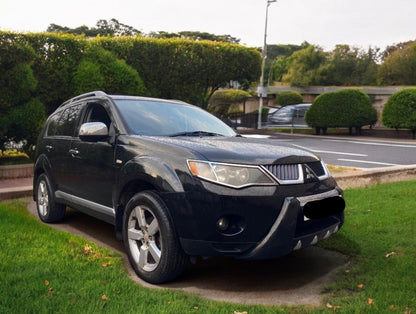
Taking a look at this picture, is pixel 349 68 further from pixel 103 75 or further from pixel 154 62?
pixel 103 75

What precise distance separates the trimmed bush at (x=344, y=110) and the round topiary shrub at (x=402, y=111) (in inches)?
51.3

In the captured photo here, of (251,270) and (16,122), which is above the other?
(16,122)

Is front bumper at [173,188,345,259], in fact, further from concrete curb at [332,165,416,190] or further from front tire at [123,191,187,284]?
concrete curb at [332,165,416,190]

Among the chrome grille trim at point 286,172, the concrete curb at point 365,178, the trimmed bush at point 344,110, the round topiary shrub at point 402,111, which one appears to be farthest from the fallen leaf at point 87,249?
the trimmed bush at point 344,110

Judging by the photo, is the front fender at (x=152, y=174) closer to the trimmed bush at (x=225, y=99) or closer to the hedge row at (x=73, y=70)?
the hedge row at (x=73, y=70)

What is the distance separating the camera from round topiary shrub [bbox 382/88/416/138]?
2273 cm

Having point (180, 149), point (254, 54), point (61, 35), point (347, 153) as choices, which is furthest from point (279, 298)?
point (254, 54)

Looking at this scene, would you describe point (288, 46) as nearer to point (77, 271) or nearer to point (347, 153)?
point (347, 153)

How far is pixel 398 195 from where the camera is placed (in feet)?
23.4

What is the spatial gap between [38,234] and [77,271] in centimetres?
136

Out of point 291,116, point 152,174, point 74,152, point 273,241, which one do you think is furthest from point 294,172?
point 291,116

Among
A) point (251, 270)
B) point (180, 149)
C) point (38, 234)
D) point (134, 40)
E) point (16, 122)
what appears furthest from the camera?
point (134, 40)

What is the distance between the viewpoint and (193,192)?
11.2 ft

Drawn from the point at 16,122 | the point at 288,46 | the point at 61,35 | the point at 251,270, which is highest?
the point at 288,46
